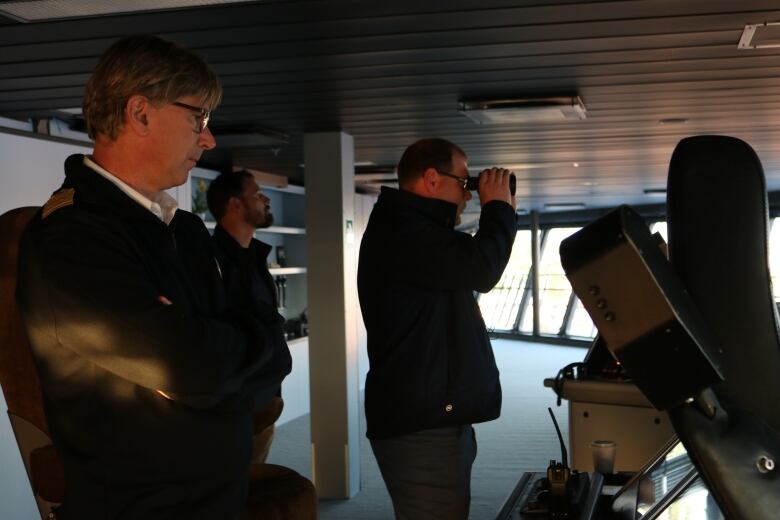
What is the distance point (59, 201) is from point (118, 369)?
301 millimetres

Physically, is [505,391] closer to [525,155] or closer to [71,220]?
[525,155]

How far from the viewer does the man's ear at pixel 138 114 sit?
4.83 ft

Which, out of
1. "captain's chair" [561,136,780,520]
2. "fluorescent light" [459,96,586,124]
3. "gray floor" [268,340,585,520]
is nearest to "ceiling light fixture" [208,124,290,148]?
"fluorescent light" [459,96,586,124]

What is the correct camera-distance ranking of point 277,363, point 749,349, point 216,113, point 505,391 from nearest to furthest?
point 749,349 → point 277,363 → point 216,113 → point 505,391

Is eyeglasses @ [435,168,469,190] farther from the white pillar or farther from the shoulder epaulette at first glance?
the white pillar

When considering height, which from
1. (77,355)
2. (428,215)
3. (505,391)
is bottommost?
(505,391)

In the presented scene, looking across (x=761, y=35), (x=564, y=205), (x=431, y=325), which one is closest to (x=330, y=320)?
(x=761, y=35)

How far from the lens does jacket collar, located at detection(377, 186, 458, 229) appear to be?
96.6 inches

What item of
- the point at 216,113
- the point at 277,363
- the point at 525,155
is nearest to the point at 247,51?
the point at 216,113

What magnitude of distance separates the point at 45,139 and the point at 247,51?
186 centimetres

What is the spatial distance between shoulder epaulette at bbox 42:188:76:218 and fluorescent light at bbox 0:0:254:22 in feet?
6.22

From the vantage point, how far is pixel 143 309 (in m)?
1.34

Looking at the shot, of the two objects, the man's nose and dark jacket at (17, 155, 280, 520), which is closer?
dark jacket at (17, 155, 280, 520)

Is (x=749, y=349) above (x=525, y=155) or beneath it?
beneath
